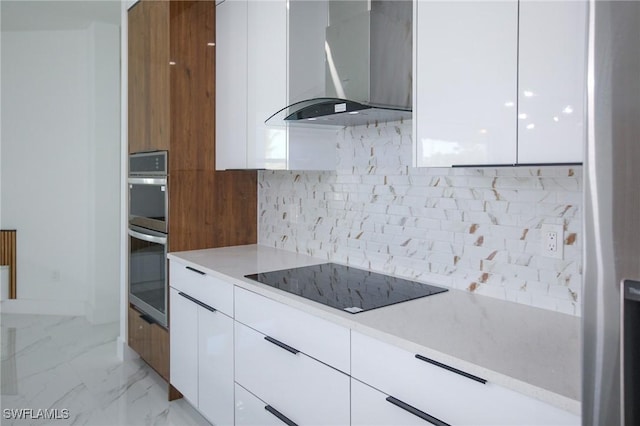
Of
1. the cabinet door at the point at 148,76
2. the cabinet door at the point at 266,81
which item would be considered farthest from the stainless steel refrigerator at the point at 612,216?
the cabinet door at the point at 148,76

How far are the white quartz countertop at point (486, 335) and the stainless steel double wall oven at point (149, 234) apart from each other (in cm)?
107

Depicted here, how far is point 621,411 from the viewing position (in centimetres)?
75

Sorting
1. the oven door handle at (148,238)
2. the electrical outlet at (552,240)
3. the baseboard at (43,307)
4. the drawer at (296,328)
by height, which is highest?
the electrical outlet at (552,240)

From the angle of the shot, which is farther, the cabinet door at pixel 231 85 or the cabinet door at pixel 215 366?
the cabinet door at pixel 231 85

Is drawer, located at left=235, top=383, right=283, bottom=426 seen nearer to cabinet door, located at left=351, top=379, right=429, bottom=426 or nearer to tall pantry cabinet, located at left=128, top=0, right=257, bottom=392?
cabinet door, located at left=351, top=379, right=429, bottom=426

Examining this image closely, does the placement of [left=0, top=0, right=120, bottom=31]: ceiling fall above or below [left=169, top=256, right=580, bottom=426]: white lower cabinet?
above

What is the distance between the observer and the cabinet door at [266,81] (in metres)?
2.46

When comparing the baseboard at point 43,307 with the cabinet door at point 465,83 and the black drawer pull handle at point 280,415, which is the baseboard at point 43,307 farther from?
the cabinet door at point 465,83

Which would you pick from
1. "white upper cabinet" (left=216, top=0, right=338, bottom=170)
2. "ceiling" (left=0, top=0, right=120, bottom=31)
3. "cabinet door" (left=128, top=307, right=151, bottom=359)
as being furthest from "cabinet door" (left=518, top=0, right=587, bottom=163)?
"ceiling" (left=0, top=0, right=120, bottom=31)

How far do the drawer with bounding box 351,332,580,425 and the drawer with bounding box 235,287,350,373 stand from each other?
0.24ft

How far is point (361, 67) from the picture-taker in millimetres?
2057

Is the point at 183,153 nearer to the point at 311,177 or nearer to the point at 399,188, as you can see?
the point at 311,177

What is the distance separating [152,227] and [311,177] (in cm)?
106

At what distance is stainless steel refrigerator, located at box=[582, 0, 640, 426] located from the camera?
27.7 inches
